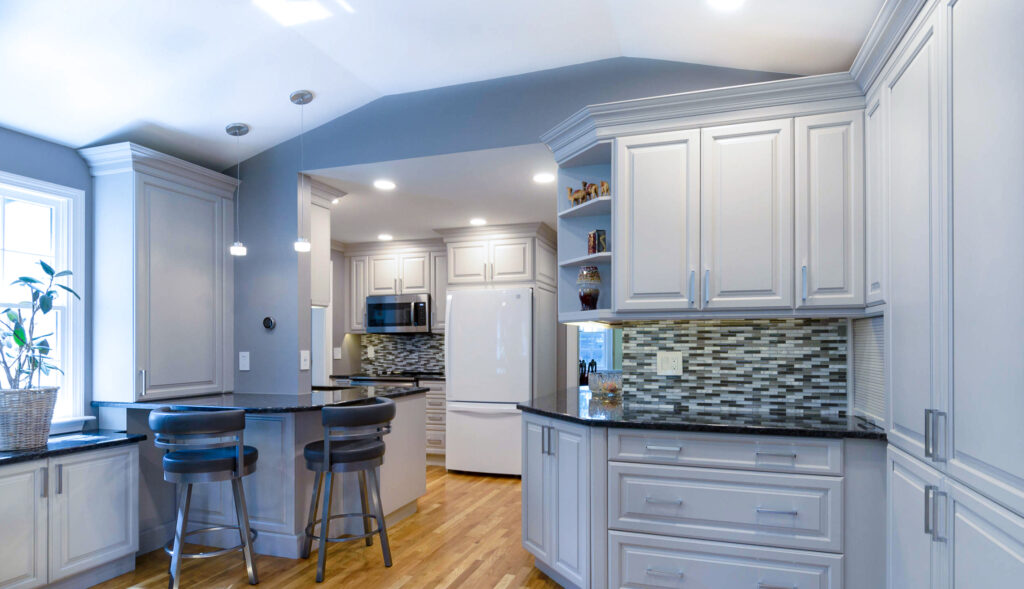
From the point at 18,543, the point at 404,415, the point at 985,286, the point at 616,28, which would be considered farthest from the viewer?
the point at 404,415

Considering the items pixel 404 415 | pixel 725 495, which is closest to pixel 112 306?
pixel 404 415

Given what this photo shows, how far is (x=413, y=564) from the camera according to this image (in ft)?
9.94

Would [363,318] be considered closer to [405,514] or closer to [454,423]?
[454,423]

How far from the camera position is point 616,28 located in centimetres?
271

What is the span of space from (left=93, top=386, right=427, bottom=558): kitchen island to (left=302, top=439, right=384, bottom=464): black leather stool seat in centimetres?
21

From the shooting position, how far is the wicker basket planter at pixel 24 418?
2.56m

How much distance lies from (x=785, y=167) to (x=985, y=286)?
1.37 meters

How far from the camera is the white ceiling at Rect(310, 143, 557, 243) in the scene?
11.4 ft

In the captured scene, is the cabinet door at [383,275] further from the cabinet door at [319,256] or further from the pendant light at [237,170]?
the pendant light at [237,170]

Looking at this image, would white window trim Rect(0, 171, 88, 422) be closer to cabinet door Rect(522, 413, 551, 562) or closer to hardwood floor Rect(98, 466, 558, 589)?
hardwood floor Rect(98, 466, 558, 589)

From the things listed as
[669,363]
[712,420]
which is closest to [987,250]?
[712,420]

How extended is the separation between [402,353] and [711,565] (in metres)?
4.25

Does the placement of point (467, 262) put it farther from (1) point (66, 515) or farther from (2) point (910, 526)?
(2) point (910, 526)

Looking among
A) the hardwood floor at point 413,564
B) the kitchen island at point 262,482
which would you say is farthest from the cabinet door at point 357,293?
the hardwood floor at point 413,564
